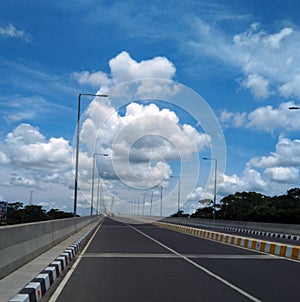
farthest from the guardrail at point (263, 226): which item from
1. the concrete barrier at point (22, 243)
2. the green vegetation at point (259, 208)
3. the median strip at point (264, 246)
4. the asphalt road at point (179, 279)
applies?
the concrete barrier at point (22, 243)

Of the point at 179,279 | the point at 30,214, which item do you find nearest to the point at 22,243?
the point at 179,279

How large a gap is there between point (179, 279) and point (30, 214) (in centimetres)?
4632

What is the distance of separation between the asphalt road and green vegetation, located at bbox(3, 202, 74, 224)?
85.9 ft

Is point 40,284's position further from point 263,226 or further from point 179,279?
point 263,226

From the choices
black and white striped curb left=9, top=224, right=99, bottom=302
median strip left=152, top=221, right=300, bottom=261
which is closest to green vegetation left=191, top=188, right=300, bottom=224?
median strip left=152, top=221, right=300, bottom=261

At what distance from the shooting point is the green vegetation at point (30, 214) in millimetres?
49525

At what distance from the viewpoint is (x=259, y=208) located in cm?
7262

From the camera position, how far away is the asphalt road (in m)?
9.39

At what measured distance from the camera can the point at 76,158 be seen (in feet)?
116

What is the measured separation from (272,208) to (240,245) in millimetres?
47776

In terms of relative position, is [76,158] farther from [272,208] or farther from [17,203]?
[17,203]

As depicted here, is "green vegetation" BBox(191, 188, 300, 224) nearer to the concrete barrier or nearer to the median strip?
the median strip

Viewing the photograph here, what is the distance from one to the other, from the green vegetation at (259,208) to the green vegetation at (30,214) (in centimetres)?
2575

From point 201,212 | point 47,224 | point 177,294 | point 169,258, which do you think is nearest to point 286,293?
point 177,294
